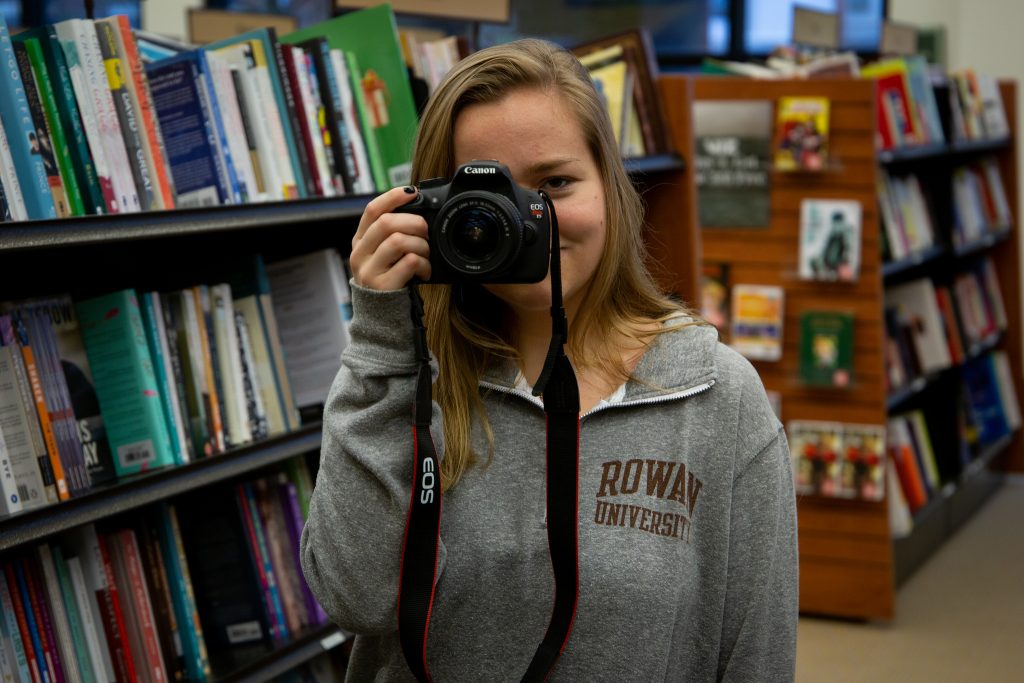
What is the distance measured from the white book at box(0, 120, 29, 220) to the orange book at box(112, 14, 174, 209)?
22cm

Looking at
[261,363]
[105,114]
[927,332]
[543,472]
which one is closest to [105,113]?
[105,114]

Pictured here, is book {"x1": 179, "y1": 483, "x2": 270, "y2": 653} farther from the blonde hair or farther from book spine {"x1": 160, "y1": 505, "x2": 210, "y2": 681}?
the blonde hair

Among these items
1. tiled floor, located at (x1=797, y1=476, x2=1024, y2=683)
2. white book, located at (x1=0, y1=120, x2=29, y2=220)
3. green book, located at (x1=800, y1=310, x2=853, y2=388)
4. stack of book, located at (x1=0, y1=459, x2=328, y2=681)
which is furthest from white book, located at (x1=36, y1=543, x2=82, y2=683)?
green book, located at (x1=800, y1=310, x2=853, y2=388)

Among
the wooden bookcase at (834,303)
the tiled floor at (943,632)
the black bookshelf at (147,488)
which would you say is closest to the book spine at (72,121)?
the black bookshelf at (147,488)

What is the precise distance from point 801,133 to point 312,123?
179 centimetres

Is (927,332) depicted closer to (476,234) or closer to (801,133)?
(801,133)

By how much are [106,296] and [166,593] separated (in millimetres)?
460

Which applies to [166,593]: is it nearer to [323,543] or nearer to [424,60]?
[323,543]

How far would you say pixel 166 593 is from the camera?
170 cm

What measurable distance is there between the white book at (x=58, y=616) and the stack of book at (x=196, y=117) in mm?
469

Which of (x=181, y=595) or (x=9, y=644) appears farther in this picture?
(x=181, y=595)

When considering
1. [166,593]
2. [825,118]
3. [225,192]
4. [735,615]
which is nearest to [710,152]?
[825,118]

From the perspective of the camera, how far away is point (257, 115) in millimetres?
1775

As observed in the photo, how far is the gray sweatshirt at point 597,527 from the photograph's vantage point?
1041 mm
